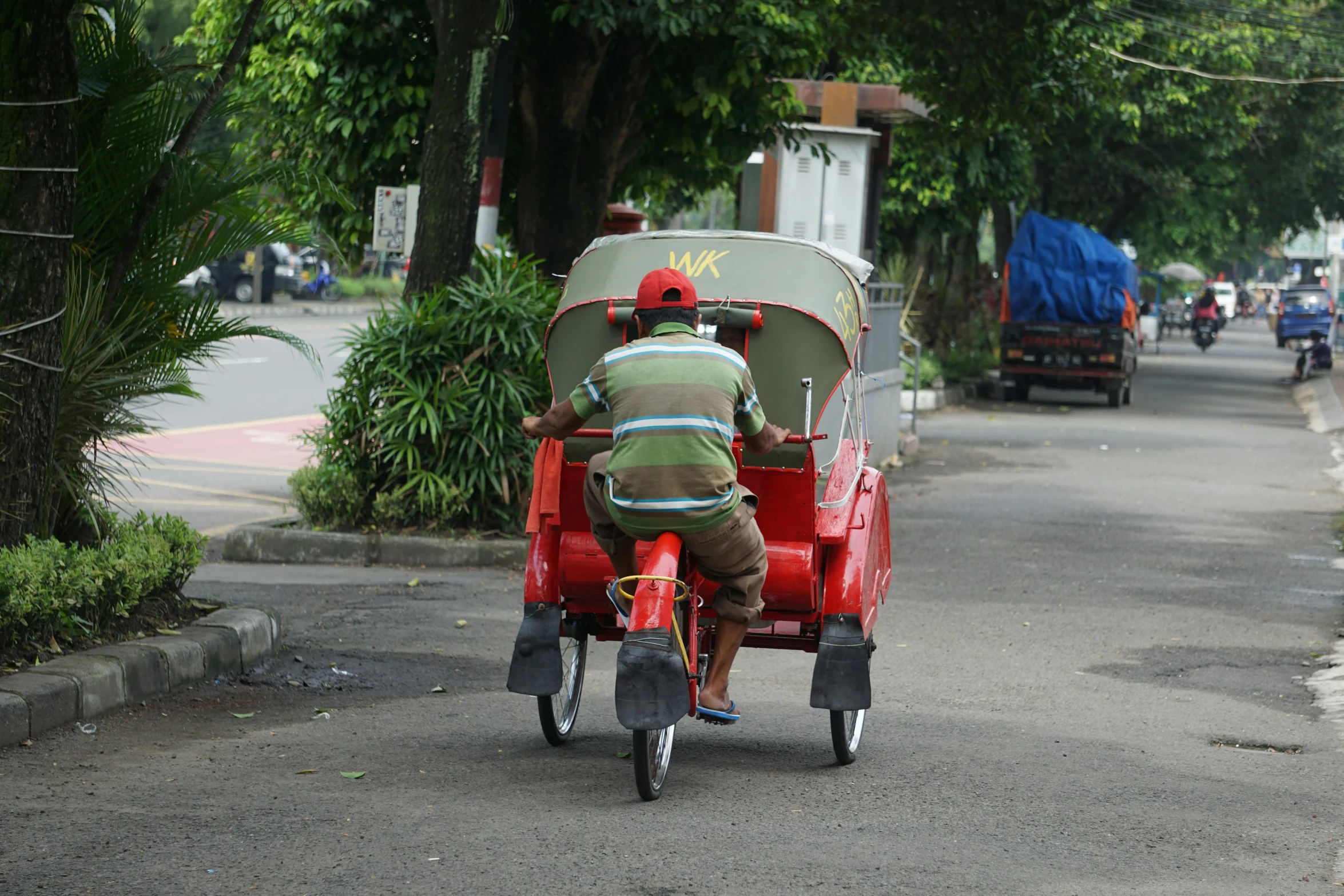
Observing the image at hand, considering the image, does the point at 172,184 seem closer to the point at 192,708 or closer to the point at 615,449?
the point at 192,708

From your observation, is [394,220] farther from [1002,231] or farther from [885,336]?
[1002,231]

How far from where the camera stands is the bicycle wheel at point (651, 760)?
4883 millimetres

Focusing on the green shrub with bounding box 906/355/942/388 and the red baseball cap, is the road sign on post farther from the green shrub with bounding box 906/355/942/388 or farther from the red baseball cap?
the green shrub with bounding box 906/355/942/388

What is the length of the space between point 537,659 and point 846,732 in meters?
1.12

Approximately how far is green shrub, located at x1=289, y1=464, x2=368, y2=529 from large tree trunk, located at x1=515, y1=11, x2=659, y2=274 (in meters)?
3.58

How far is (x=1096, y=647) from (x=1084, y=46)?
29.5ft

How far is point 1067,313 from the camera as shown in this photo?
25.8 meters

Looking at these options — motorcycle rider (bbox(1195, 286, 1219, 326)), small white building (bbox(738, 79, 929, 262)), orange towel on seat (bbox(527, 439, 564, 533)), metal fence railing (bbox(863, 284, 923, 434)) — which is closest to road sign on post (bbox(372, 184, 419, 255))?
metal fence railing (bbox(863, 284, 923, 434))

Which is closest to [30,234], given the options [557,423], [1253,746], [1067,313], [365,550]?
[557,423]

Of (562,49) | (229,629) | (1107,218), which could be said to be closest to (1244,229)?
(1107,218)

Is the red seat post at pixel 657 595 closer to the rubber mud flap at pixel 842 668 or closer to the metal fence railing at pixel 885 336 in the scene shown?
the rubber mud flap at pixel 842 668

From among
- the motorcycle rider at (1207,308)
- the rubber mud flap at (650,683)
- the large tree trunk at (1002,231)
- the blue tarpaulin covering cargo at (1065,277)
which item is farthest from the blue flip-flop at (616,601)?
the motorcycle rider at (1207,308)

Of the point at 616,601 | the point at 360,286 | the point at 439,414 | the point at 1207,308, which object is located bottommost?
the point at 616,601

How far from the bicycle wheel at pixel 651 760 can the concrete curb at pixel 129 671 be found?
208 cm
